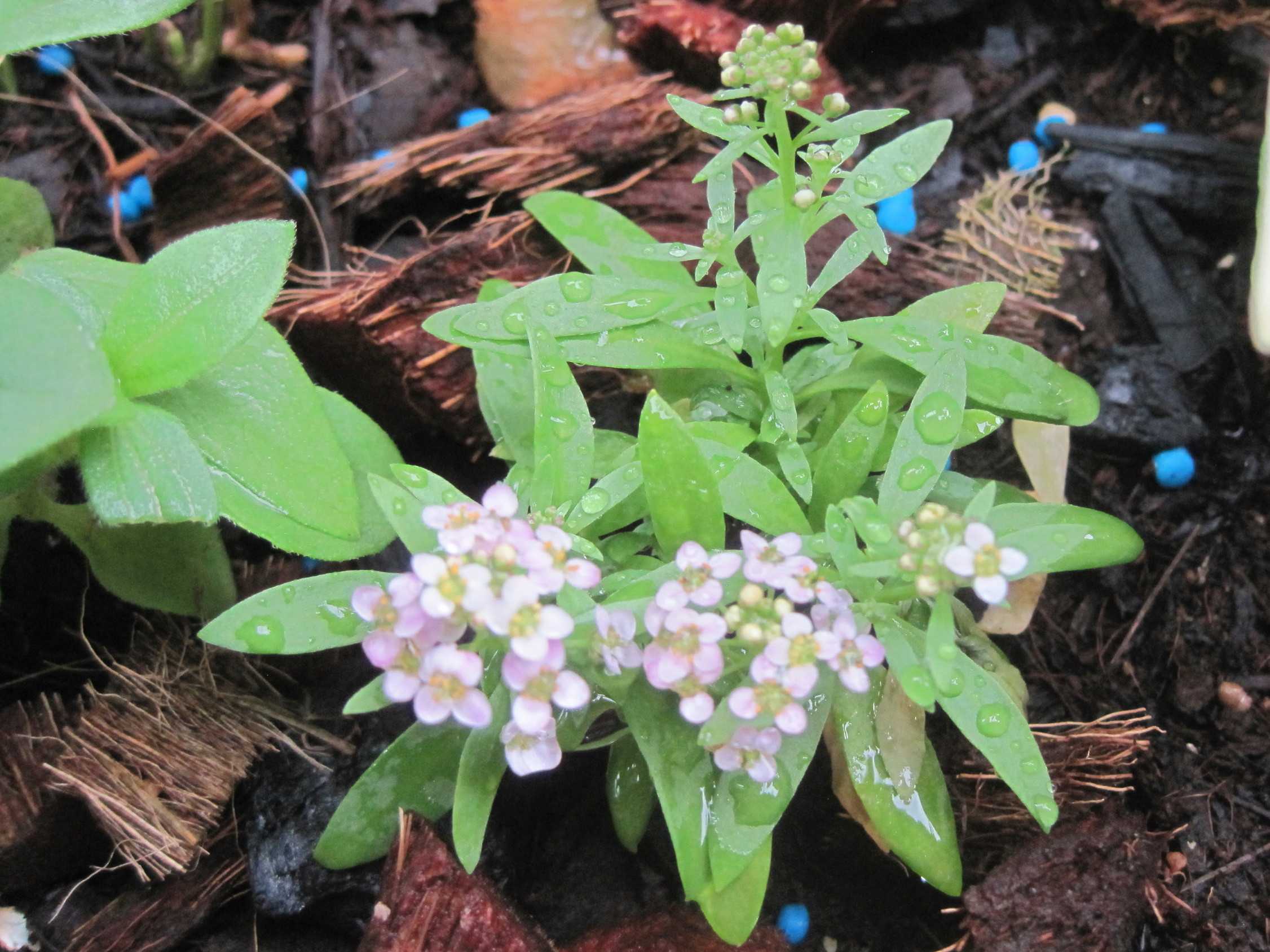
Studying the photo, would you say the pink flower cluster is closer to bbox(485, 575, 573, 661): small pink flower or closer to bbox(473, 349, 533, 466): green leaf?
bbox(485, 575, 573, 661): small pink flower

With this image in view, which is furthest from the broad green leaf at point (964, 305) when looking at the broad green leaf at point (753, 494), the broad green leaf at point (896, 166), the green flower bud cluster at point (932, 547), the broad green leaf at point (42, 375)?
the broad green leaf at point (42, 375)

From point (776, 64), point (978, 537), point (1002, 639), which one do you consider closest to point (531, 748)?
point (978, 537)

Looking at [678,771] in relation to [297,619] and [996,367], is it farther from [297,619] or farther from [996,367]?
[996,367]

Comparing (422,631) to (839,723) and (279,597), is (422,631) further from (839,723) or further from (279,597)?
(839,723)

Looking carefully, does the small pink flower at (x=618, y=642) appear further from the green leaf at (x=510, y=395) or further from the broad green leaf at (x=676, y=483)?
the green leaf at (x=510, y=395)

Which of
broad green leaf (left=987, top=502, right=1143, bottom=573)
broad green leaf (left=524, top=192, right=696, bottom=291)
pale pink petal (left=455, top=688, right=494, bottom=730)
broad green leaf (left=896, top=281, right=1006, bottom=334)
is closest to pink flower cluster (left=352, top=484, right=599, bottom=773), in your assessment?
pale pink petal (left=455, top=688, right=494, bottom=730)

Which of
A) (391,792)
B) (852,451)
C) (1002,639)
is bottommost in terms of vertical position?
(1002,639)
